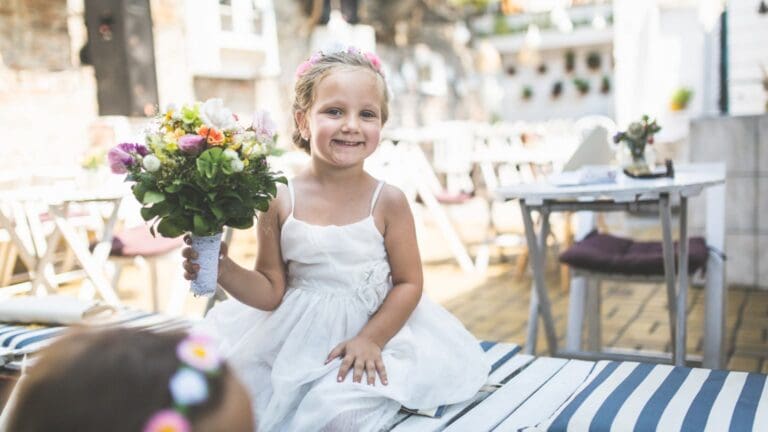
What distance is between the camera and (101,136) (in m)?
7.50

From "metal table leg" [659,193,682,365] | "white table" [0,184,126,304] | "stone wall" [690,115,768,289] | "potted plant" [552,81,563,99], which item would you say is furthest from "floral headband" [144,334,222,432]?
"potted plant" [552,81,563,99]

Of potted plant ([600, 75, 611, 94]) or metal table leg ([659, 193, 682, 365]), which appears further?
potted plant ([600, 75, 611, 94])

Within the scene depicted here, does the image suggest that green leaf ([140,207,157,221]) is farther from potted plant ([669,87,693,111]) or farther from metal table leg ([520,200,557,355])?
potted plant ([669,87,693,111])

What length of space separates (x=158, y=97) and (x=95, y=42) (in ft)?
3.14

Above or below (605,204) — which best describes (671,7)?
above

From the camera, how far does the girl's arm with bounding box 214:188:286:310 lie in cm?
182

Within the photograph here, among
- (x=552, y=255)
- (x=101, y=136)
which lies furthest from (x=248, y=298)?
(x=101, y=136)

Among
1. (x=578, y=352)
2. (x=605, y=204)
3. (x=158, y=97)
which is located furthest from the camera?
(x=158, y=97)

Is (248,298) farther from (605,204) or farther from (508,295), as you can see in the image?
(508,295)

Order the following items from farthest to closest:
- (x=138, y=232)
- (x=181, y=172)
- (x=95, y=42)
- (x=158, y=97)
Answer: (x=158, y=97), (x=95, y=42), (x=138, y=232), (x=181, y=172)

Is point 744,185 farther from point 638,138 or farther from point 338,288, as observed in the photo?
point 338,288

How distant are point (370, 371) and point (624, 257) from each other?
1673 mm

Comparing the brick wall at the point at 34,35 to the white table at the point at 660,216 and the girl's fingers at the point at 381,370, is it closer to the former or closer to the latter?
the white table at the point at 660,216

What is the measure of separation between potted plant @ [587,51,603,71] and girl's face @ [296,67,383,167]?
19.0m
